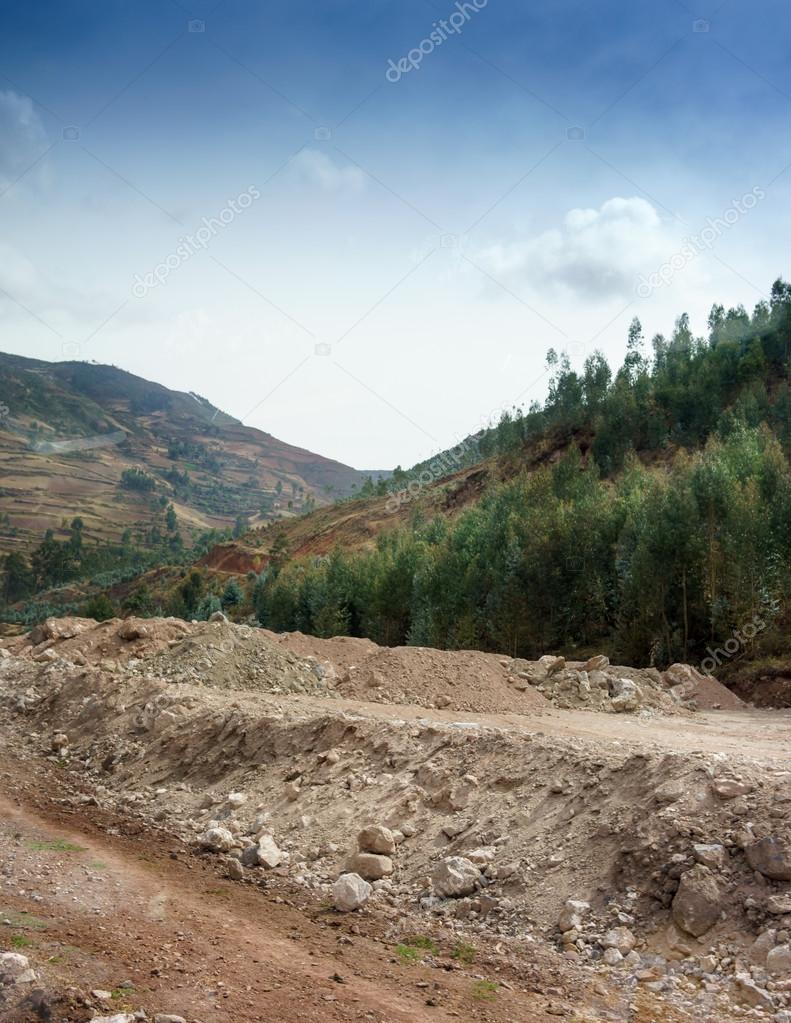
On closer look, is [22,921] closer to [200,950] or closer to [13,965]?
[13,965]

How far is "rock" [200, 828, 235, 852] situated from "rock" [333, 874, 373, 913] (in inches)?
103

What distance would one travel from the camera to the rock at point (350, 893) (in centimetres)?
963

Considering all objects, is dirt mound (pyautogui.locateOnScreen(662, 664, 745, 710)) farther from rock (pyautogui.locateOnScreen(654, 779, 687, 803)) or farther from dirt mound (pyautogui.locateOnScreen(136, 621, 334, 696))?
rock (pyautogui.locateOnScreen(654, 779, 687, 803))

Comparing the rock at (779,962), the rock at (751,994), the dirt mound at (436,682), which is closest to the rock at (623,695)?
the dirt mound at (436,682)

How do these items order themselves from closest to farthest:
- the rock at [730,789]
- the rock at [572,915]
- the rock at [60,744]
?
the rock at [572,915] → the rock at [730,789] → the rock at [60,744]

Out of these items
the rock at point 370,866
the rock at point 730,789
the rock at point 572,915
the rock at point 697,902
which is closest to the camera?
the rock at point 697,902

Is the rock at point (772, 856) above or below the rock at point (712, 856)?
above

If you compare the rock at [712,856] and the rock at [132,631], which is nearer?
the rock at [712,856]

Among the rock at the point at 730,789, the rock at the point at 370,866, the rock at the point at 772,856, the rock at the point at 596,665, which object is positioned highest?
the rock at the point at 596,665

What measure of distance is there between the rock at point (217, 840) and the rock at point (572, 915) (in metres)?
5.27

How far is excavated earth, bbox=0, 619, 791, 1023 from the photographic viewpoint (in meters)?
7.34

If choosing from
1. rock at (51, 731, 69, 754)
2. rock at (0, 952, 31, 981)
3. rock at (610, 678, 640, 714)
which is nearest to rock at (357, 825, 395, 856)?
rock at (0, 952, 31, 981)

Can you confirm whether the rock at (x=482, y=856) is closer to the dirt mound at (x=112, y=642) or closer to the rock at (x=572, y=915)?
the rock at (x=572, y=915)

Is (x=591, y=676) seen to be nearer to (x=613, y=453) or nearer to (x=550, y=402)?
(x=613, y=453)
